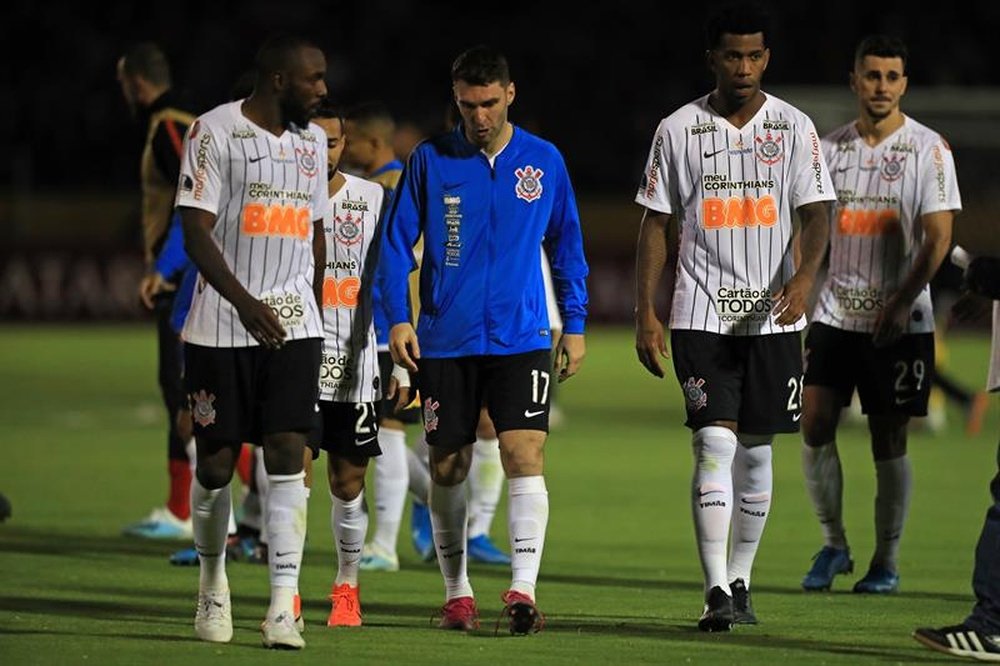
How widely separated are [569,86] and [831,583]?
27.1 meters

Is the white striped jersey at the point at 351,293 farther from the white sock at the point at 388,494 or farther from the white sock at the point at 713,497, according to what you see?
the white sock at the point at 388,494

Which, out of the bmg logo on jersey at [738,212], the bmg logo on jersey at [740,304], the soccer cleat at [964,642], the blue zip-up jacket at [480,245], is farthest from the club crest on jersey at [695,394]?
the soccer cleat at [964,642]

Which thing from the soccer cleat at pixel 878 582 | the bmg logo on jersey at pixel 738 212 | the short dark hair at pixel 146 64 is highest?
the short dark hair at pixel 146 64

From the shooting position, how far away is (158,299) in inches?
451

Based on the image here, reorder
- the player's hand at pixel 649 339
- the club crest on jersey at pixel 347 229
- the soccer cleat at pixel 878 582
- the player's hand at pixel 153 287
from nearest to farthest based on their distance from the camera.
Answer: the player's hand at pixel 649 339 < the club crest on jersey at pixel 347 229 < the soccer cleat at pixel 878 582 < the player's hand at pixel 153 287

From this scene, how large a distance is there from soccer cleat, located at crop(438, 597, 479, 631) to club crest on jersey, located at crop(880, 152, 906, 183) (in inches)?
119

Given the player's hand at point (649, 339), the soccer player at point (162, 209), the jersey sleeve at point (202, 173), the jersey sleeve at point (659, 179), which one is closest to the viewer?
the jersey sleeve at point (202, 173)

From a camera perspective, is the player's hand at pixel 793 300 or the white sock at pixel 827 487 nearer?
the player's hand at pixel 793 300

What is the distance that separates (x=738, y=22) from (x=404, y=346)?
1.88 m

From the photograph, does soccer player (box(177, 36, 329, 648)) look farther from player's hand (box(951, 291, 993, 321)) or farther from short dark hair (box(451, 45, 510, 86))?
player's hand (box(951, 291, 993, 321))

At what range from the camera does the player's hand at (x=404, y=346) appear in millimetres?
8195

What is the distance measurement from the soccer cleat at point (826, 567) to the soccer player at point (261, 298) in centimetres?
294

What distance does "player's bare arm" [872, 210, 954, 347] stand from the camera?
31.3 feet

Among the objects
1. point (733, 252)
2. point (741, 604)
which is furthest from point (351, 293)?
point (741, 604)
